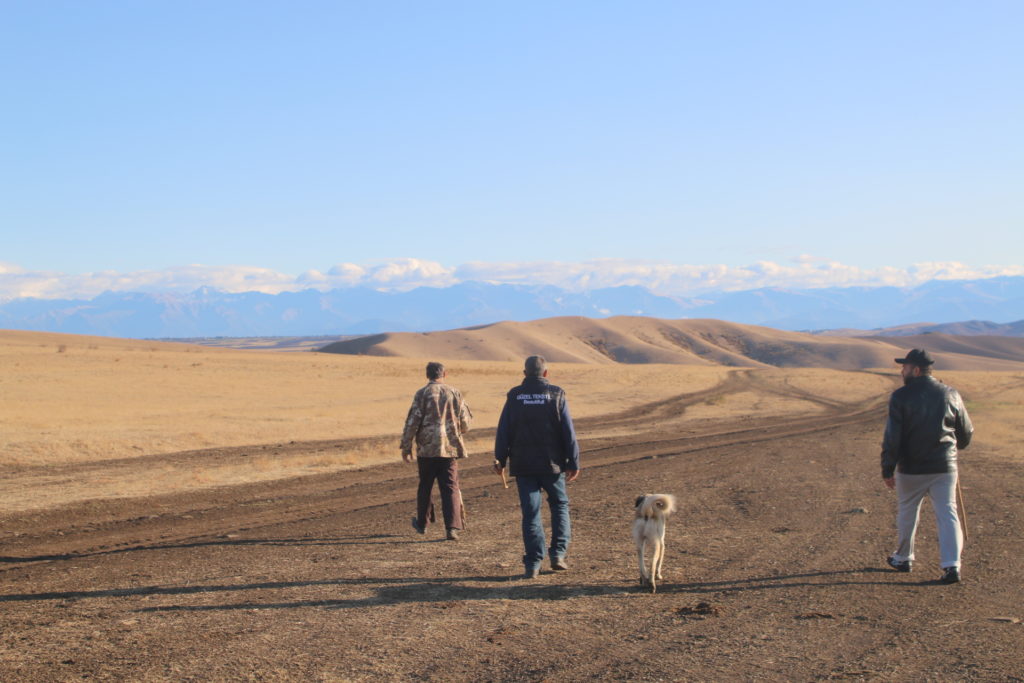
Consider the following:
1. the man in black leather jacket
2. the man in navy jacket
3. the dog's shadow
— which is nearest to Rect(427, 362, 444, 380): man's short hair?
the man in navy jacket

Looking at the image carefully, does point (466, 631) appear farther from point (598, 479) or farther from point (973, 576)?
point (598, 479)

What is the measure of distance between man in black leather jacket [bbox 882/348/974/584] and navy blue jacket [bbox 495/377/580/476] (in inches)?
115

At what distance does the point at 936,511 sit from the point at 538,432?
12.3 feet

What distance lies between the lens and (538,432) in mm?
8414

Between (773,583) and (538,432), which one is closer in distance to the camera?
(773,583)

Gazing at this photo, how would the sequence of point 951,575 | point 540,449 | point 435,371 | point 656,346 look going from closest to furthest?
point 951,575 < point 540,449 < point 435,371 < point 656,346

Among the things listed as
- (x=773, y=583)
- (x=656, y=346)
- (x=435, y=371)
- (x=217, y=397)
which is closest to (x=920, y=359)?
(x=773, y=583)

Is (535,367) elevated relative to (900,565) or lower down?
elevated

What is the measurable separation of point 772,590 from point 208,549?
6047 millimetres

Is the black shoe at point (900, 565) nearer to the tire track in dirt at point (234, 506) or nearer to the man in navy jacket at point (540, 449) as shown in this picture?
the man in navy jacket at point (540, 449)

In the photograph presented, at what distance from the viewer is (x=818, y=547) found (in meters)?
9.40

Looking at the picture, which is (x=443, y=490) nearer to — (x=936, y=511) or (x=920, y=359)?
(x=936, y=511)

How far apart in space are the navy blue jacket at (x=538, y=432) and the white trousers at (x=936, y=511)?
3.09 meters

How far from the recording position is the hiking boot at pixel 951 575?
7820 millimetres
